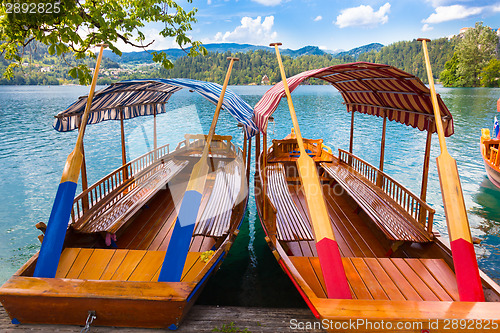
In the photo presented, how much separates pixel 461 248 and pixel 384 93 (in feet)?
15.5

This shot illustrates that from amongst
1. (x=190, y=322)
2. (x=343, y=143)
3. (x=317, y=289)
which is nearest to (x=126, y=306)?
(x=190, y=322)

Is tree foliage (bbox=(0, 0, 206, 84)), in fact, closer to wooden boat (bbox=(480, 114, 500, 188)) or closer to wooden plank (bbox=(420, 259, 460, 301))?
wooden plank (bbox=(420, 259, 460, 301))

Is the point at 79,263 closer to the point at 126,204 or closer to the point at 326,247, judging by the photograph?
the point at 126,204

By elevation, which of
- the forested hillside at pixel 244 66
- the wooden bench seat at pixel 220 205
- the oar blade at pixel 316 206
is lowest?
the wooden bench seat at pixel 220 205

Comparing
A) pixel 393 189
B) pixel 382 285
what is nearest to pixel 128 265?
pixel 382 285

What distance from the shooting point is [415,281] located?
14.4 feet

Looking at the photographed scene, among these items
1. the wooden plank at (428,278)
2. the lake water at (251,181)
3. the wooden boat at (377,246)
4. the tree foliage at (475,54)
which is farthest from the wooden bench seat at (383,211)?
the tree foliage at (475,54)

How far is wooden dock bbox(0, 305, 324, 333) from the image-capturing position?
373 cm

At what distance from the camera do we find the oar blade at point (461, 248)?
3.47 m

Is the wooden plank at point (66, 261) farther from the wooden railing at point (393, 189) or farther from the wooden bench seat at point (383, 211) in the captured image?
the wooden railing at point (393, 189)

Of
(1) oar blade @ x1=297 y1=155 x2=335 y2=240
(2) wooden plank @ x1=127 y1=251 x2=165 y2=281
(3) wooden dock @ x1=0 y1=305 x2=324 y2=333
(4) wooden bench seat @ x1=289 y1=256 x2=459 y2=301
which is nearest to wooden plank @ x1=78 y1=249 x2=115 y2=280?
(2) wooden plank @ x1=127 y1=251 x2=165 y2=281

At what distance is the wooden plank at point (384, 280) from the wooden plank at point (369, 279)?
0.16 feet

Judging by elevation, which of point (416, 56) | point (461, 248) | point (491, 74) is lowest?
point (461, 248)

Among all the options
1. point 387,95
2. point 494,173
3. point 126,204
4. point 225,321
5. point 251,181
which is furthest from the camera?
point 251,181
